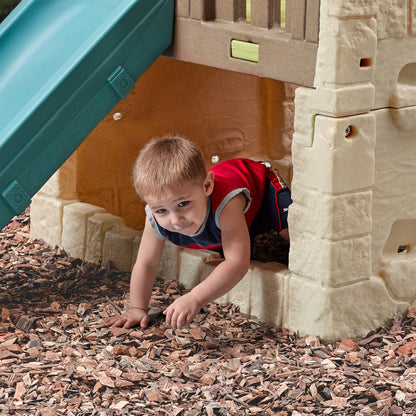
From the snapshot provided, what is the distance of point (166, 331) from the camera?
11.1 feet

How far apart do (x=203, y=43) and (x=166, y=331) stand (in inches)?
46.0

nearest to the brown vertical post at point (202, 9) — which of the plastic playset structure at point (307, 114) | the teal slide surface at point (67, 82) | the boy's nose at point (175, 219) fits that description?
the plastic playset structure at point (307, 114)

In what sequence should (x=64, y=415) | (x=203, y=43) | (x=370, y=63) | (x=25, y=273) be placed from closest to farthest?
(x=64, y=415) < (x=370, y=63) < (x=203, y=43) < (x=25, y=273)

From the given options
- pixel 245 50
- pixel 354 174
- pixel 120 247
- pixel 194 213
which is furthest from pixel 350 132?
pixel 120 247

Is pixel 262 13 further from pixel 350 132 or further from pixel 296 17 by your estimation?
pixel 350 132

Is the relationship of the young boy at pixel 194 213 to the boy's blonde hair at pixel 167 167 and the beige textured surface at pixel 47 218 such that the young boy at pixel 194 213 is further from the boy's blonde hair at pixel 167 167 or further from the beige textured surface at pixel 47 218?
the beige textured surface at pixel 47 218

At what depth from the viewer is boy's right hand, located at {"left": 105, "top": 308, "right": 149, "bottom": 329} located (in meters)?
3.43

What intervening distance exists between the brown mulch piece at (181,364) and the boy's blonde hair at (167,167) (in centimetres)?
62

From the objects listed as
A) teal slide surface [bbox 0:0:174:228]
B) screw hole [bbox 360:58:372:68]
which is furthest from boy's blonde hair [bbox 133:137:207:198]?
screw hole [bbox 360:58:372:68]

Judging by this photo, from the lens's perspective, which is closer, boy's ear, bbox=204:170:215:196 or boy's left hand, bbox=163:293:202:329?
boy's left hand, bbox=163:293:202:329

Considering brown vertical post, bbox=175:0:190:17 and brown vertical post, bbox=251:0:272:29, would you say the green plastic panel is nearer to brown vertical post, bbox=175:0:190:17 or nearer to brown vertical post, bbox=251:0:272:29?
brown vertical post, bbox=251:0:272:29

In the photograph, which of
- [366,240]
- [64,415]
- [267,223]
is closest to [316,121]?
[366,240]

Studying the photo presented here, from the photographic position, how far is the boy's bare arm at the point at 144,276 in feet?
11.4

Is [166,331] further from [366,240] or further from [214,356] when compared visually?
[366,240]
